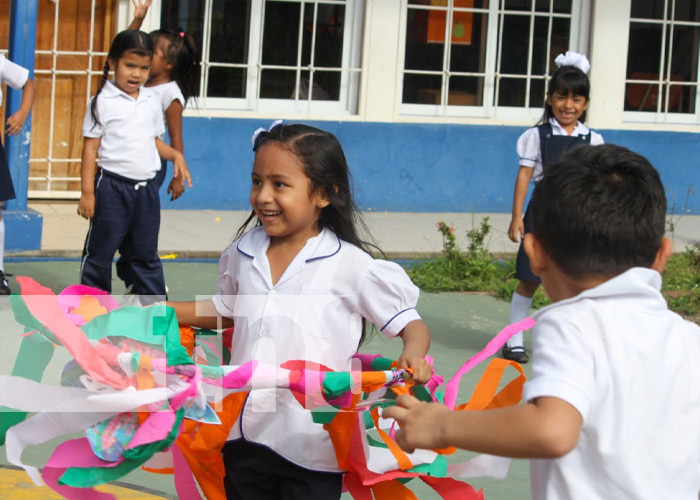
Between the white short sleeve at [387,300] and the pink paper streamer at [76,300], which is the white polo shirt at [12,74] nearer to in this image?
the pink paper streamer at [76,300]

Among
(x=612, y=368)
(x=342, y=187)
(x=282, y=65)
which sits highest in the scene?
(x=282, y=65)

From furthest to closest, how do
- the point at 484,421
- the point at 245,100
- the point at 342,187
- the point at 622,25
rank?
the point at 622,25 < the point at 245,100 < the point at 342,187 < the point at 484,421

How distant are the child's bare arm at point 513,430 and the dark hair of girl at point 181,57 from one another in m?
4.77

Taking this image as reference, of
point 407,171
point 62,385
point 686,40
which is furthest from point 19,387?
point 686,40

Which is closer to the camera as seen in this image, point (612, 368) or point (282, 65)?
point (612, 368)

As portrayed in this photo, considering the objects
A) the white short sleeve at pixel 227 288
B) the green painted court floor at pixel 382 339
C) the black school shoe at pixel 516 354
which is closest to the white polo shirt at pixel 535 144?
the black school shoe at pixel 516 354

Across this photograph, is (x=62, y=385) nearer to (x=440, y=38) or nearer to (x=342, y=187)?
(x=342, y=187)

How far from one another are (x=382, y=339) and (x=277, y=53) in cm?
472

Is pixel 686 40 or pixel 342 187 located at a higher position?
pixel 686 40

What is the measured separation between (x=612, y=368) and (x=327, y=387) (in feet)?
2.87

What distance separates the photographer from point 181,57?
633cm

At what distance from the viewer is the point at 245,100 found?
32.7 feet

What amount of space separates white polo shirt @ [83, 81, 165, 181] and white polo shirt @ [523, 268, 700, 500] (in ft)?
13.3

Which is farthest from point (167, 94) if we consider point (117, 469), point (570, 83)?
point (117, 469)
